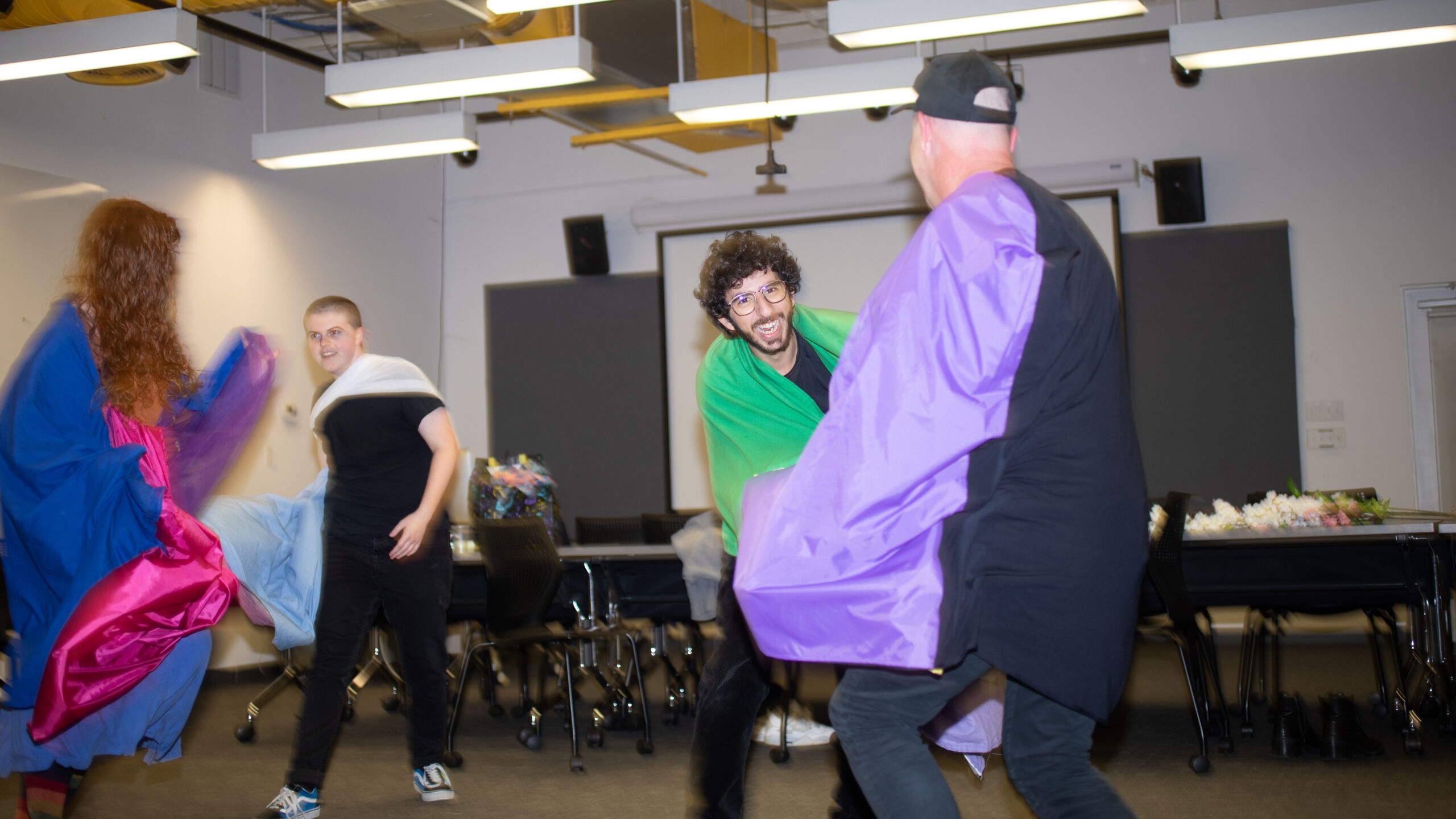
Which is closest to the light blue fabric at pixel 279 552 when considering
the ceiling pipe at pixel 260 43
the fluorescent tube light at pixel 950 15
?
the fluorescent tube light at pixel 950 15

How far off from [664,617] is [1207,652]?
2.11 m

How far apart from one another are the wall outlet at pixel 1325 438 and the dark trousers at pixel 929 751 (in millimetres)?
6423

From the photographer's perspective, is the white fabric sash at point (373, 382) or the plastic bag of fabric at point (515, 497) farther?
the plastic bag of fabric at point (515, 497)

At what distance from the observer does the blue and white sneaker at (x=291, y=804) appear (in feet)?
11.0

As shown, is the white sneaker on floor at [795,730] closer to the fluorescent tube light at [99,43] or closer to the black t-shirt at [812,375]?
the black t-shirt at [812,375]

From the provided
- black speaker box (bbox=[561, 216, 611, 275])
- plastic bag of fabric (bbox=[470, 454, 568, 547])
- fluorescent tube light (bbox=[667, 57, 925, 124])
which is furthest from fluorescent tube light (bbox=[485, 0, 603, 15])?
black speaker box (bbox=[561, 216, 611, 275])

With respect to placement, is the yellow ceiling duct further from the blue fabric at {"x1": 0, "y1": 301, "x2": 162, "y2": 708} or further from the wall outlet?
the wall outlet

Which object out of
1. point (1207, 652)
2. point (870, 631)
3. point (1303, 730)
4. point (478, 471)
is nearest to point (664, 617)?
point (478, 471)

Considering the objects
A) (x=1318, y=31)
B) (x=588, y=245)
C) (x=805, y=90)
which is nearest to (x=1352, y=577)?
(x=1318, y=31)

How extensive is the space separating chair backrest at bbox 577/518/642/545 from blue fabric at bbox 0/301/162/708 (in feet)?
12.2

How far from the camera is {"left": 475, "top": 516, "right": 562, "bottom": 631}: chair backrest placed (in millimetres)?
4438

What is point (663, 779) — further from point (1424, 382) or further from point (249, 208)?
point (1424, 382)

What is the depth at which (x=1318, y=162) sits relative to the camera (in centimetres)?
739

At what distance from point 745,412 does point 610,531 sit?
378 cm
